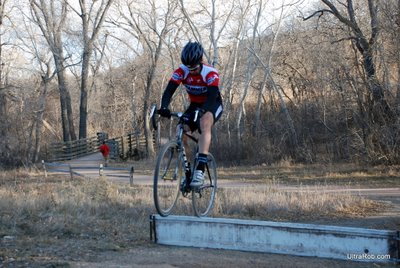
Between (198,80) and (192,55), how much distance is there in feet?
1.43

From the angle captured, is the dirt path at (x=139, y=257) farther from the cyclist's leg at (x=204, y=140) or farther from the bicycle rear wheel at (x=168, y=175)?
the cyclist's leg at (x=204, y=140)

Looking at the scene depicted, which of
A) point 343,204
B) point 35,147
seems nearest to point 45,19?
point 35,147

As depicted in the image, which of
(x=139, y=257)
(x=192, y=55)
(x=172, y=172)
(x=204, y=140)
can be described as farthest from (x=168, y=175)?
(x=192, y=55)

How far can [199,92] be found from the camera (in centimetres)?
708

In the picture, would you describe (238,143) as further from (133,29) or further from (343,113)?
(133,29)

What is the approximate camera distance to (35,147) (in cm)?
3856

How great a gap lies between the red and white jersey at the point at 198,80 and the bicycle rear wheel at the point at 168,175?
72 centimetres

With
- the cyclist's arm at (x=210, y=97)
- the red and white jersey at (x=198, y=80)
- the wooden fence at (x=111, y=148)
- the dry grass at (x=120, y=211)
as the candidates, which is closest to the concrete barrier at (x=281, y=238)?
the dry grass at (x=120, y=211)

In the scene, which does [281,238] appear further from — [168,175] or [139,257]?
[139,257]

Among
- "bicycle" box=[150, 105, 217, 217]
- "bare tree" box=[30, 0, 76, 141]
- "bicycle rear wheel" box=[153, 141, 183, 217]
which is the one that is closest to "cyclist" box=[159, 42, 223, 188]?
"bicycle" box=[150, 105, 217, 217]

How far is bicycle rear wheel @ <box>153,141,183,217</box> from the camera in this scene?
680 centimetres

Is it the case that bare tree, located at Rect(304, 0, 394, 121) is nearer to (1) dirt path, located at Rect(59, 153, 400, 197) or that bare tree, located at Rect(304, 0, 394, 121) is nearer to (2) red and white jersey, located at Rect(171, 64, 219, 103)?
(1) dirt path, located at Rect(59, 153, 400, 197)

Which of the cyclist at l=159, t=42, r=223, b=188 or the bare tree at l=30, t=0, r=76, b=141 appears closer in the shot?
the cyclist at l=159, t=42, r=223, b=188

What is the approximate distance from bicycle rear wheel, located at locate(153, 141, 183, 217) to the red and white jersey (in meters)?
0.72
